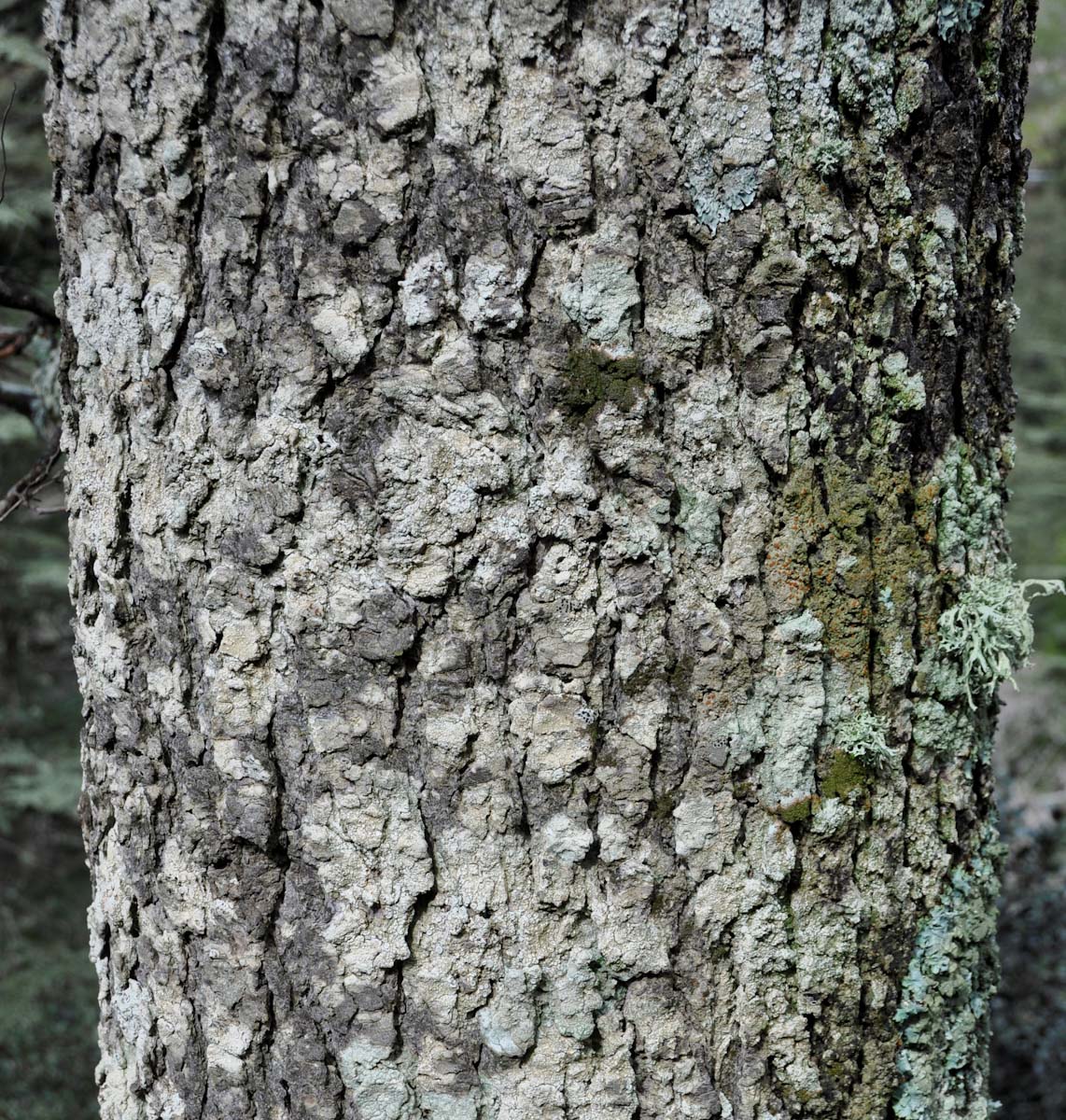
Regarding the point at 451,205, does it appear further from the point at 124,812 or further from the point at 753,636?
the point at 124,812

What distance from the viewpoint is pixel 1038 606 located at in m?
10.7

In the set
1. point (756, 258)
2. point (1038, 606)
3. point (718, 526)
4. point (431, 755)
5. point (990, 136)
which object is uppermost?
point (990, 136)

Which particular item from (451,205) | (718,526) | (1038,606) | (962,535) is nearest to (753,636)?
(718,526)

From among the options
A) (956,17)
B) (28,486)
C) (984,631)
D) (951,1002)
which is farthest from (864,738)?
(28,486)

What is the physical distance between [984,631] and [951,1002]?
45 centimetres

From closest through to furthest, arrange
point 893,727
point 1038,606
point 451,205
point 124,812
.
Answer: point 451,205, point 893,727, point 124,812, point 1038,606

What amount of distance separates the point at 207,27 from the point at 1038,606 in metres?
11.4

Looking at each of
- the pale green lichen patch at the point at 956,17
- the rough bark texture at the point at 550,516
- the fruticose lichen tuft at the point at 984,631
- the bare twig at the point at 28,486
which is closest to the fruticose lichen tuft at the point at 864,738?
the rough bark texture at the point at 550,516

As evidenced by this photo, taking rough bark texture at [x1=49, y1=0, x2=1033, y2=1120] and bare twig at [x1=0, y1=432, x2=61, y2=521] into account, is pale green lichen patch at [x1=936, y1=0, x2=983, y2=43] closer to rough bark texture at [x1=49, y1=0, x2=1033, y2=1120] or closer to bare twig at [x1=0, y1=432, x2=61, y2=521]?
rough bark texture at [x1=49, y1=0, x2=1033, y2=1120]

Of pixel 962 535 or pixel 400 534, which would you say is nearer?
pixel 400 534

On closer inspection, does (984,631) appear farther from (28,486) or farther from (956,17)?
(28,486)

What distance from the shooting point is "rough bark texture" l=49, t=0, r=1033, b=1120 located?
957mm

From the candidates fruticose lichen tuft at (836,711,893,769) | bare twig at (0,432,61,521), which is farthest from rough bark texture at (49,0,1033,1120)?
bare twig at (0,432,61,521)

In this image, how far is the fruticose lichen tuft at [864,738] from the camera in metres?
1.04
